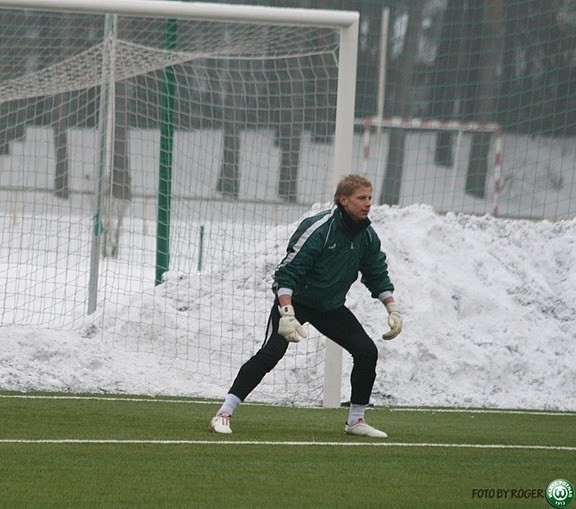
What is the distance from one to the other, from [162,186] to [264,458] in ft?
19.8

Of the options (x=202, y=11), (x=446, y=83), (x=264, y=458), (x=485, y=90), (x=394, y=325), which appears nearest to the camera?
(x=264, y=458)

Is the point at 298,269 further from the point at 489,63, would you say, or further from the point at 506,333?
the point at 489,63

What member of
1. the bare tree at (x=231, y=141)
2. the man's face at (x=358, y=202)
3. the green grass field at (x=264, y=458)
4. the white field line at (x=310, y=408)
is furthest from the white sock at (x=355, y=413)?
the bare tree at (x=231, y=141)

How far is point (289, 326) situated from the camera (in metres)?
7.75

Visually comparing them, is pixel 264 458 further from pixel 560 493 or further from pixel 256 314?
pixel 256 314

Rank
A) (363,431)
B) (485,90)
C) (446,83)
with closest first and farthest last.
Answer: (363,431) < (485,90) < (446,83)

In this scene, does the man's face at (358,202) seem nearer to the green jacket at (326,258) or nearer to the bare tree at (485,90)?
the green jacket at (326,258)

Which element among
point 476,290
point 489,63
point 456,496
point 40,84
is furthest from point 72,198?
point 456,496

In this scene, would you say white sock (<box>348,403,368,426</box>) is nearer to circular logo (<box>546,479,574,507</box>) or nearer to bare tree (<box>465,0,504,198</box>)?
circular logo (<box>546,479,574,507</box>)

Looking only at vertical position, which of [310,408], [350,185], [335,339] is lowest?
[310,408]

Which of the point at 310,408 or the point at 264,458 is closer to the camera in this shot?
the point at 264,458

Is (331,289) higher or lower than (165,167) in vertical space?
lower

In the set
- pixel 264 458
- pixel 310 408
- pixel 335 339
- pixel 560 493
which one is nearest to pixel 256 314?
pixel 310 408

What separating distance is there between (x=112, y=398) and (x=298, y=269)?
2920 millimetres
